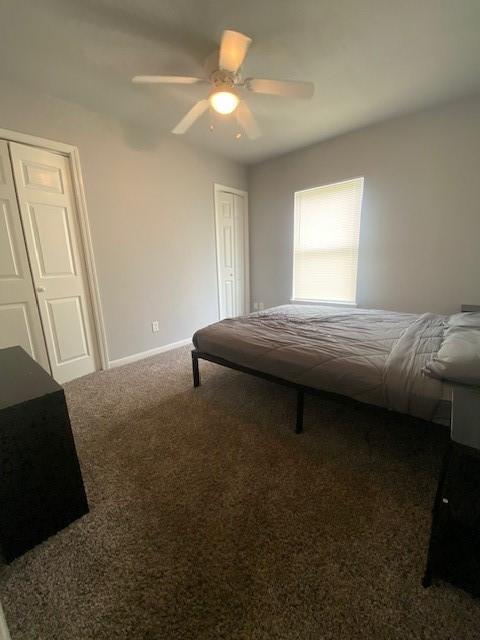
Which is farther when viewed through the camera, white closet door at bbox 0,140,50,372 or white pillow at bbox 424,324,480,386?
white closet door at bbox 0,140,50,372

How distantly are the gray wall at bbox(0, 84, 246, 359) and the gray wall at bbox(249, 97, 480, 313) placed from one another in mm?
1572

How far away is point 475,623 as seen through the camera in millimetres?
836

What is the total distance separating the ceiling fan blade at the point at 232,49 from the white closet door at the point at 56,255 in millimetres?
1780

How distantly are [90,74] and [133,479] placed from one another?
296 cm

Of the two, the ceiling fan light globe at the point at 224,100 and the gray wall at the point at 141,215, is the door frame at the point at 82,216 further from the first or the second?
the ceiling fan light globe at the point at 224,100

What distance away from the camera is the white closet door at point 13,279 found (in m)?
2.16

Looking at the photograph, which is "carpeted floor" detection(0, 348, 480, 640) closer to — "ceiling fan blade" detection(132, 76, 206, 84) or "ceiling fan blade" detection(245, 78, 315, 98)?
"ceiling fan blade" detection(245, 78, 315, 98)

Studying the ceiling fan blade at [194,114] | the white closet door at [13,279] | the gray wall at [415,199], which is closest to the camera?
the ceiling fan blade at [194,114]

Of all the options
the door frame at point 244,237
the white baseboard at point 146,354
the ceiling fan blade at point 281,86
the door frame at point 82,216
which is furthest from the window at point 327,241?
the door frame at point 82,216

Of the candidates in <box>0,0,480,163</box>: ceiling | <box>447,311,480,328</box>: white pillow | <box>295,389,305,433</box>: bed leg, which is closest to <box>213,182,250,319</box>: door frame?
<box>0,0,480,163</box>: ceiling

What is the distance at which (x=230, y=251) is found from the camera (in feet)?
13.8

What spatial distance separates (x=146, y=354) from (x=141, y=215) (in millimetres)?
1685

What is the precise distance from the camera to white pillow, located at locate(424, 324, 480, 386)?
1.20 metres

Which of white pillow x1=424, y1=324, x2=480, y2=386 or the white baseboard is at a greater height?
white pillow x1=424, y1=324, x2=480, y2=386
